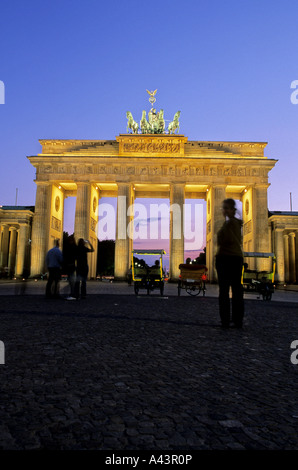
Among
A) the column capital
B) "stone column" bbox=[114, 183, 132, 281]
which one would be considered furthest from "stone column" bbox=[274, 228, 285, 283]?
"stone column" bbox=[114, 183, 132, 281]

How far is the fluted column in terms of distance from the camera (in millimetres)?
43781

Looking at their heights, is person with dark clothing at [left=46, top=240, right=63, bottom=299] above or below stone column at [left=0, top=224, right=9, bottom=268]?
below

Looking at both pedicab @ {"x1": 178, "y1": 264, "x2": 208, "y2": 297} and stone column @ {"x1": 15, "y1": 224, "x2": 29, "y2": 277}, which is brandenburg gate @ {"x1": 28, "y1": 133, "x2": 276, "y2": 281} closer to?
stone column @ {"x1": 15, "y1": 224, "x2": 29, "y2": 277}

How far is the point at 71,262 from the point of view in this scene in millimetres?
11891

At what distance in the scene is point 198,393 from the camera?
268 cm

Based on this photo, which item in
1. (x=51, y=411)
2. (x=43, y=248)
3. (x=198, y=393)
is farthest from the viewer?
(x=43, y=248)

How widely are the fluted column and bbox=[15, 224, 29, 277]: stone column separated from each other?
24.8 ft

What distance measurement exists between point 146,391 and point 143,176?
43047 mm

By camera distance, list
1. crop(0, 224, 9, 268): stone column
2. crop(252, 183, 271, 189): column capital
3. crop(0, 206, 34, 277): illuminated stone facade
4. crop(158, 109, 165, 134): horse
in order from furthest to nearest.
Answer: crop(0, 224, 9, 268): stone column < crop(158, 109, 165, 134): horse < crop(0, 206, 34, 277): illuminated stone facade < crop(252, 183, 271, 189): column capital

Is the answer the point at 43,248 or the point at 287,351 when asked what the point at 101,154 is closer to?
the point at 43,248

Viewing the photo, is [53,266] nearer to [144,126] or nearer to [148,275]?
[148,275]

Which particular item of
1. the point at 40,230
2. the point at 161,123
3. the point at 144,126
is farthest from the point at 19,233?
the point at 161,123
